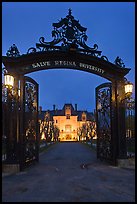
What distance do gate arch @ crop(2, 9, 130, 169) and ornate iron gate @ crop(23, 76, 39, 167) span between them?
653mm

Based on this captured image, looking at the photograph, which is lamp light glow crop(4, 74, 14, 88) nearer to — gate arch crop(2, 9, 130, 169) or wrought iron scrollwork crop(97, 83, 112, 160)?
gate arch crop(2, 9, 130, 169)

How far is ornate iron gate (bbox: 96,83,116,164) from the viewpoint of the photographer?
1208 centimetres

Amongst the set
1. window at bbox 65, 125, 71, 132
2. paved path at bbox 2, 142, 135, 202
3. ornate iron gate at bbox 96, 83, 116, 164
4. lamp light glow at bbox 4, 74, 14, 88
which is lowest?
window at bbox 65, 125, 71, 132

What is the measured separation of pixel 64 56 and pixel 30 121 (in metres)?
3.49

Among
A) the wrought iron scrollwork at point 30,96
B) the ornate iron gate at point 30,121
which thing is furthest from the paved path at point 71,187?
the wrought iron scrollwork at point 30,96

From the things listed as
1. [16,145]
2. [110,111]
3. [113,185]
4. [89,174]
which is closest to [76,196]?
[113,185]

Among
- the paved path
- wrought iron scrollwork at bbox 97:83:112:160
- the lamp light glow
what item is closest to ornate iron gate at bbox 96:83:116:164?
wrought iron scrollwork at bbox 97:83:112:160

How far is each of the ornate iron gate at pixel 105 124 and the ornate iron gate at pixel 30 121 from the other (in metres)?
3.42

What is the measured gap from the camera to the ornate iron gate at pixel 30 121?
11.2 meters

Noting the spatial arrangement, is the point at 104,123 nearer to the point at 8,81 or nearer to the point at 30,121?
the point at 30,121

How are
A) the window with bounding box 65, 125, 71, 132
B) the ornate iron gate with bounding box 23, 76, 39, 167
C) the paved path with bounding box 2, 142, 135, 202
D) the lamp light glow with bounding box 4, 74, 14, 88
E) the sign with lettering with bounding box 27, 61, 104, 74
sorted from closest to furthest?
the paved path with bounding box 2, 142, 135, 202
the lamp light glow with bounding box 4, 74, 14, 88
the ornate iron gate with bounding box 23, 76, 39, 167
the sign with lettering with bounding box 27, 61, 104, 74
the window with bounding box 65, 125, 71, 132

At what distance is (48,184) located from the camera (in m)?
7.49

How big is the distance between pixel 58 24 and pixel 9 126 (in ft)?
16.6

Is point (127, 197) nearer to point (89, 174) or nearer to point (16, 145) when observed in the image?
point (89, 174)
